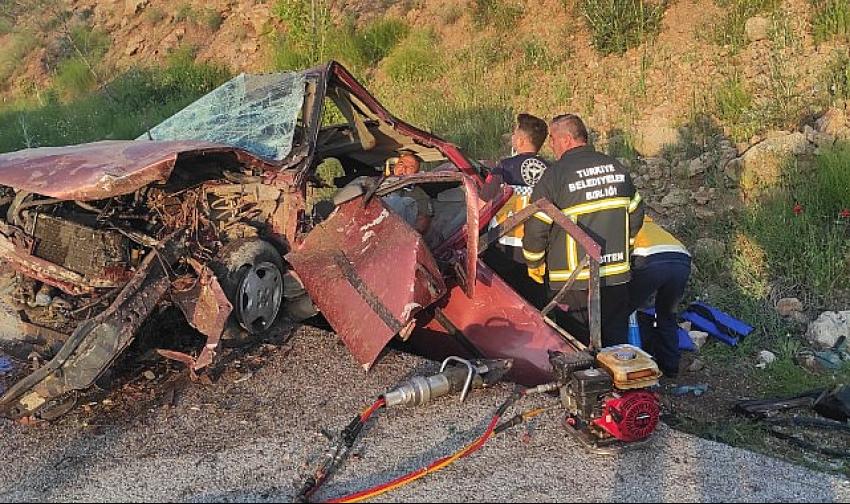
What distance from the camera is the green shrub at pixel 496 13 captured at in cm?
1198

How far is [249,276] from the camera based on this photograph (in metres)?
4.15

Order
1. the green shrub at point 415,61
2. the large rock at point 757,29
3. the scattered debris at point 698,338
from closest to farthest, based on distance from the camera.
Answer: the scattered debris at point 698,338 → the large rock at point 757,29 → the green shrub at point 415,61

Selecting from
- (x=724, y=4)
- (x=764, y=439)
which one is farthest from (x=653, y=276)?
(x=724, y=4)

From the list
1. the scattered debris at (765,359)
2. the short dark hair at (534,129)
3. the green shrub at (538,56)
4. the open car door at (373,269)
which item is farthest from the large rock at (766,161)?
the open car door at (373,269)

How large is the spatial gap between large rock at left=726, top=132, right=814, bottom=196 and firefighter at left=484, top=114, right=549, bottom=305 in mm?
2890

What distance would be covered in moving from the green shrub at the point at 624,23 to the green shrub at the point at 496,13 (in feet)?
5.98

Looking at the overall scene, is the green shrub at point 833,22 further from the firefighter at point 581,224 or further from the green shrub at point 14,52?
the green shrub at point 14,52

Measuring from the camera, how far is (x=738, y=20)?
9.41 metres

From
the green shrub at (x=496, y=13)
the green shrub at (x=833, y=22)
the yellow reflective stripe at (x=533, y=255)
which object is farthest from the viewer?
the green shrub at (x=496, y=13)

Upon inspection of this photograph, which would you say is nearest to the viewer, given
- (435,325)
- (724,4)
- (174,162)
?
(174,162)

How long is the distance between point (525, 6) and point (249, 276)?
922 cm

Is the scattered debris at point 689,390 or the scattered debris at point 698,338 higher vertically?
the scattered debris at point 689,390

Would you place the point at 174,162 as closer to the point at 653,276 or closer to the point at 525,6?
the point at 653,276

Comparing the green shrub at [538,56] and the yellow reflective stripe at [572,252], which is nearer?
the yellow reflective stripe at [572,252]
